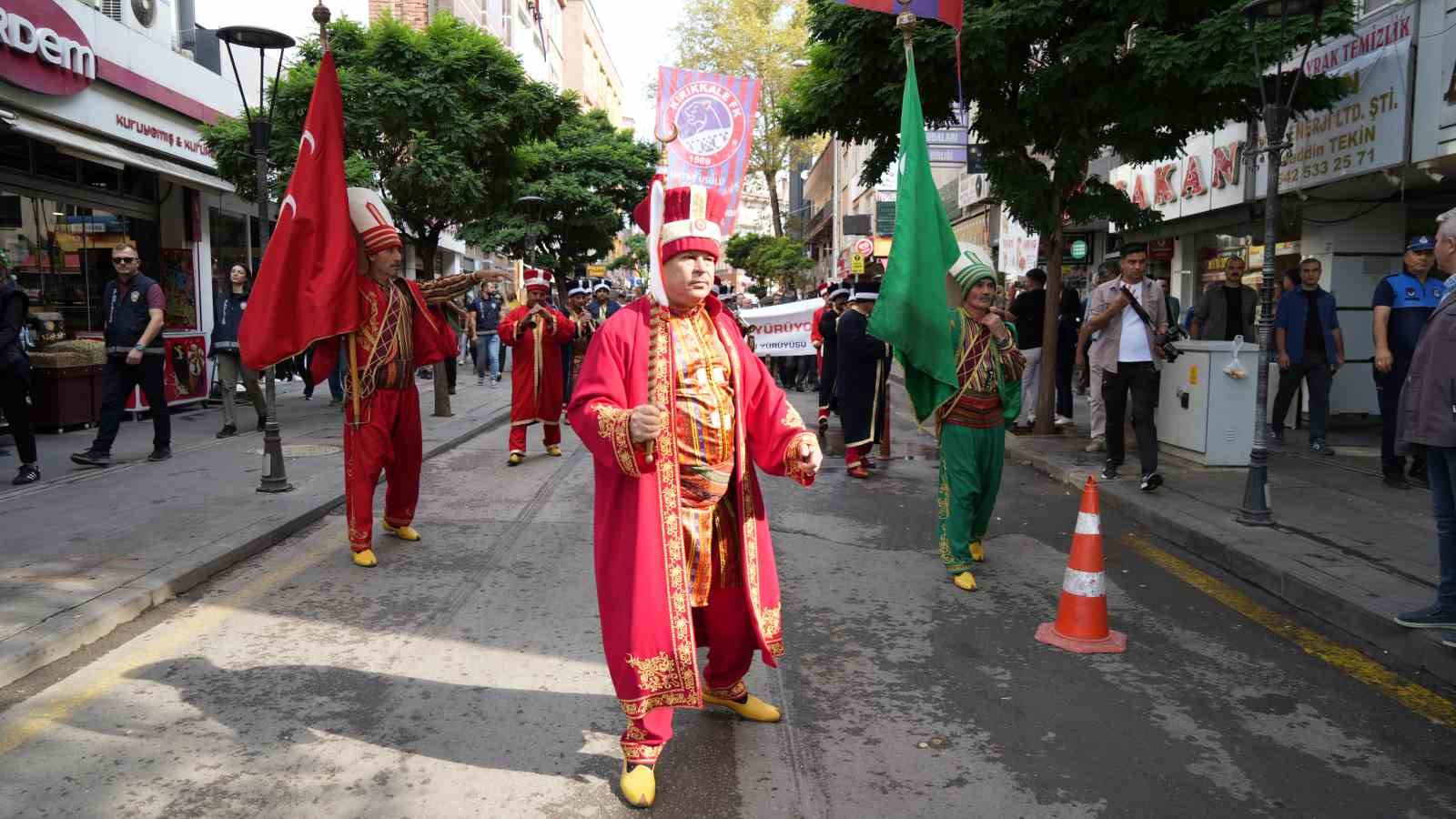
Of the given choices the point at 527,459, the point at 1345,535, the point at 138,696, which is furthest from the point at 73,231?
the point at 1345,535

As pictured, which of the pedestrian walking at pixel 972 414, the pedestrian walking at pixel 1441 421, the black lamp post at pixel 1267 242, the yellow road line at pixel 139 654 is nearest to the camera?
the yellow road line at pixel 139 654

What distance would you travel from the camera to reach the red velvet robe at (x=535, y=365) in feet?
→ 35.7

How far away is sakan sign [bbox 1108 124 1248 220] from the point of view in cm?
1407

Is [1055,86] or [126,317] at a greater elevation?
[1055,86]

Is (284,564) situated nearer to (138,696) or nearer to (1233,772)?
(138,696)

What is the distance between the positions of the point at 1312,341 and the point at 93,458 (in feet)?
38.6

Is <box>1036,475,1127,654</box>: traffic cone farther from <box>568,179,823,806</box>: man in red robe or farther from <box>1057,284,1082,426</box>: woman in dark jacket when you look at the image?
<box>1057,284,1082,426</box>: woman in dark jacket

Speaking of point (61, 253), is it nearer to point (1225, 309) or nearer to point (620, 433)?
point (620, 433)

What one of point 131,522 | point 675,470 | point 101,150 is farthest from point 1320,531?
point 101,150

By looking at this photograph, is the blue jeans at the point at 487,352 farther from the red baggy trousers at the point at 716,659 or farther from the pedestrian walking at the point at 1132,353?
the red baggy trousers at the point at 716,659

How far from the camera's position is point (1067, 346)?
1360 centimetres

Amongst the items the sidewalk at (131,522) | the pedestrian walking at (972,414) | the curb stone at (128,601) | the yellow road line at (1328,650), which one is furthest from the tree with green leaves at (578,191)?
the yellow road line at (1328,650)

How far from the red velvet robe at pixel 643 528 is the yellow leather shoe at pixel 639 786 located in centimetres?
18

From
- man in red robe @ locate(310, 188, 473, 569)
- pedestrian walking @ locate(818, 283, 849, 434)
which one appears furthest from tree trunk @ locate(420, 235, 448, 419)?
man in red robe @ locate(310, 188, 473, 569)
